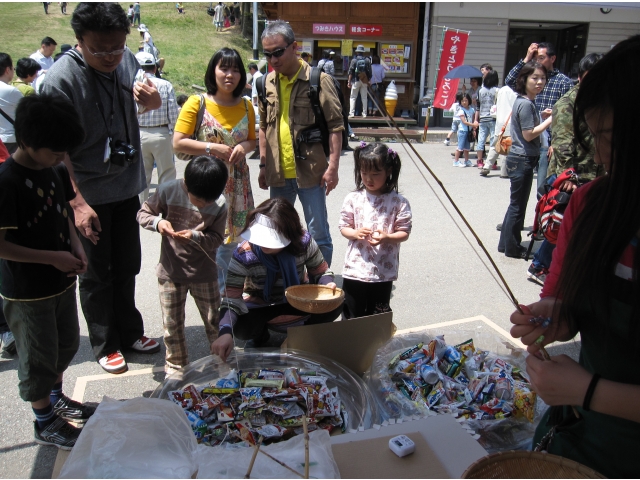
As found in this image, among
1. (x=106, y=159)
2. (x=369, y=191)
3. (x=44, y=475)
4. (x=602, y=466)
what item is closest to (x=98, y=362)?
(x=44, y=475)

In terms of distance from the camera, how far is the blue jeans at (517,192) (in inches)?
173

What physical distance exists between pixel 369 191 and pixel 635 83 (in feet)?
6.91

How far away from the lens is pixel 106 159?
8.20 feet

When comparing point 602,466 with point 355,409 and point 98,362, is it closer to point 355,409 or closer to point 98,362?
point 355,409

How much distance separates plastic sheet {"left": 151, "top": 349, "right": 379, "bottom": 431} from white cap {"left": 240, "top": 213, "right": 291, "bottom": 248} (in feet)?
1.68

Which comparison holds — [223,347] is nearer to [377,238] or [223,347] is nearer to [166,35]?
[377,238]

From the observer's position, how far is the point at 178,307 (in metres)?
2.69

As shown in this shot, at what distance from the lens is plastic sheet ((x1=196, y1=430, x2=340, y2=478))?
3.77 ft

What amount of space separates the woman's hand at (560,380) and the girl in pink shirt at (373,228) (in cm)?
178

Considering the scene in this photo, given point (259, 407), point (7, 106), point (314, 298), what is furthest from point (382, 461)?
point (7, 106)

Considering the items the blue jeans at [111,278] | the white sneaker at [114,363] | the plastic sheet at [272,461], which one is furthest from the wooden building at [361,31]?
the plastic sheet at [272,461]

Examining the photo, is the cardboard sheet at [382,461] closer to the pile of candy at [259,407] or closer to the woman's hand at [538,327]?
the woman's hand at [538,327]

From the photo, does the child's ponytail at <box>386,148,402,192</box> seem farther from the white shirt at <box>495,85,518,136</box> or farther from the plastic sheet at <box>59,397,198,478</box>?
the white shirt at <box>495,85,518,136</box>

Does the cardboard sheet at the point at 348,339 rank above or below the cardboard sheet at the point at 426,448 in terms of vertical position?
below
